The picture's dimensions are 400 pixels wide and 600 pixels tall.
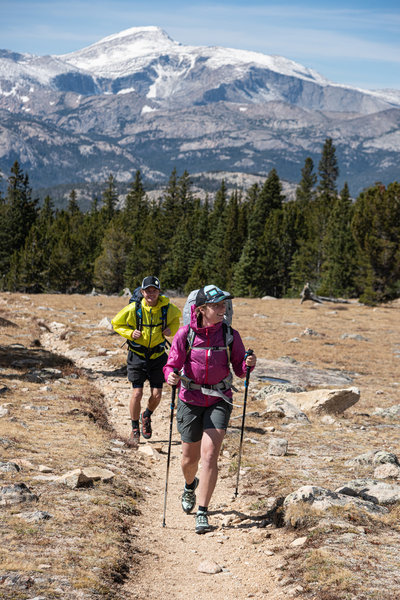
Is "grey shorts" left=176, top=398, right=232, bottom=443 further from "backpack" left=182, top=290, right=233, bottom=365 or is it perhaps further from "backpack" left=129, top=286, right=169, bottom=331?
"backpack" left=129, top=286, right=169, bottom=331

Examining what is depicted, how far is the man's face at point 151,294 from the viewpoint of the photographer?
977 cm

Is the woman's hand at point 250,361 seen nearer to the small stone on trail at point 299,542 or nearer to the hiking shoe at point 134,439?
the small stone on trail at point 299,542

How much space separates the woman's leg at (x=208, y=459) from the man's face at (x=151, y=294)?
3.57m

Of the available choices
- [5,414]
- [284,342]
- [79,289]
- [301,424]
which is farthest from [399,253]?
[79,289]

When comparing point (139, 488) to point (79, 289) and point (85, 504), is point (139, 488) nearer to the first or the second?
point (85, 504)

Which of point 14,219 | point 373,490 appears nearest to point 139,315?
point 373,490

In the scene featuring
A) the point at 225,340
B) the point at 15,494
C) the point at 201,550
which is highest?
the point at 225,340

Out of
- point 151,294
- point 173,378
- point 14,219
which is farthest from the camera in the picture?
point 14,219

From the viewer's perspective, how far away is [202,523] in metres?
6.78

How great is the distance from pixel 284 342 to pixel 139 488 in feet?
57.8

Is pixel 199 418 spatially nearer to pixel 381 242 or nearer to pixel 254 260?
pixel 381 242

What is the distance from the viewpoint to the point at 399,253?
1752 inches

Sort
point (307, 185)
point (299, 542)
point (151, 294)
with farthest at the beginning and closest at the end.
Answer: point (307, 185) → point (151, 294) → point (299, 542)

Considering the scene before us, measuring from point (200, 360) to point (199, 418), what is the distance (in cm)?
77
